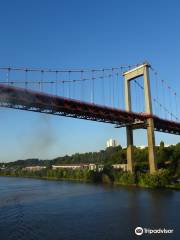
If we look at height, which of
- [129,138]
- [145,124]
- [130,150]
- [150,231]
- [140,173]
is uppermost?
[145,124]

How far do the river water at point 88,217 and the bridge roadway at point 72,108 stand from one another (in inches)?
387

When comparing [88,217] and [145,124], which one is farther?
[145,124]

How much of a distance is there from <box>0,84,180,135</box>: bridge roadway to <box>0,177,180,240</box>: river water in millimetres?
9841

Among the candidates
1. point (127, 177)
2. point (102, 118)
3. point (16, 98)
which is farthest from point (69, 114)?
point (127, 177)

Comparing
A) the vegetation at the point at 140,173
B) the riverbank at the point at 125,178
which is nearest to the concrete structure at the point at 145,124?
the vegetation at the point at 140,173

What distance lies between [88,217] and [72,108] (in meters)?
19.1

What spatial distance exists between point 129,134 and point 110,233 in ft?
103

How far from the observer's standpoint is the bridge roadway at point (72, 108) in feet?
118

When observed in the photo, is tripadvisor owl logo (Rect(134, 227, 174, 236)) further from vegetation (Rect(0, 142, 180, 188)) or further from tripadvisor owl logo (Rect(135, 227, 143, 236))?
vegetation (Rect(0, 142, 180, 188))

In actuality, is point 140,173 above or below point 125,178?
above

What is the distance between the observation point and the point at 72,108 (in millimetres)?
41344

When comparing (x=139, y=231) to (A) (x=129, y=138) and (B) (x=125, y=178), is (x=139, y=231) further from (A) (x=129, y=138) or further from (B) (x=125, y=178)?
(A) (x=129, y=138)

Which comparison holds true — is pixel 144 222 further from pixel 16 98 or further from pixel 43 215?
pixel 16 98

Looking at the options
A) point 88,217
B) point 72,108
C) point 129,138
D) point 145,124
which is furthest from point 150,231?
point 129,138
